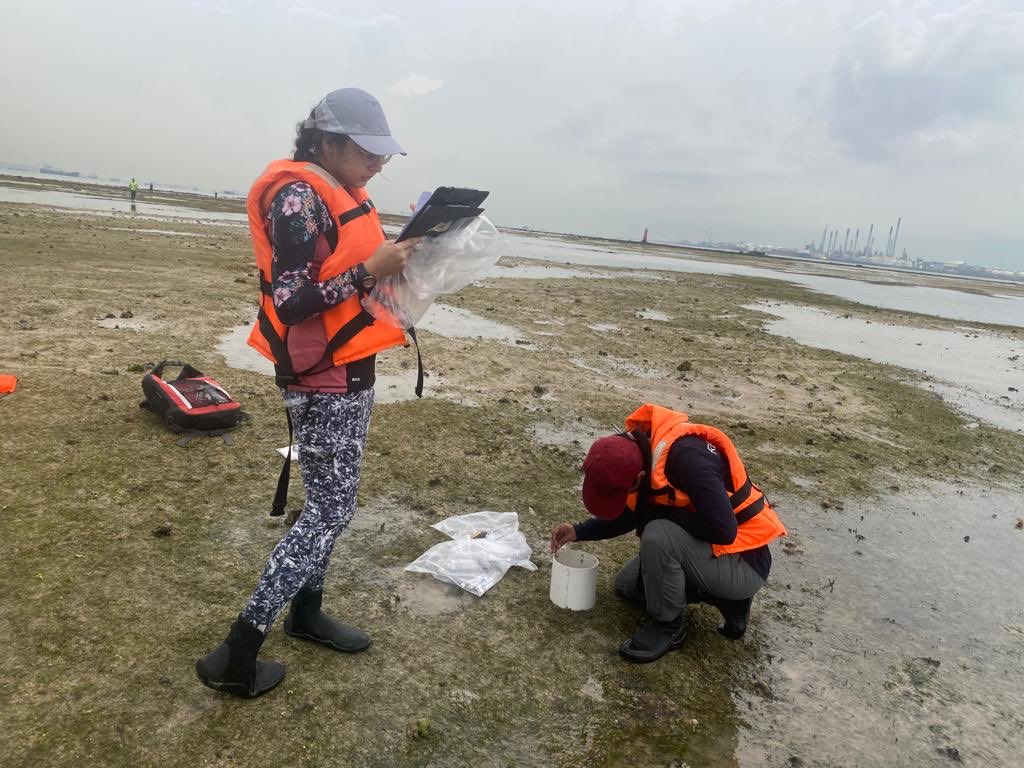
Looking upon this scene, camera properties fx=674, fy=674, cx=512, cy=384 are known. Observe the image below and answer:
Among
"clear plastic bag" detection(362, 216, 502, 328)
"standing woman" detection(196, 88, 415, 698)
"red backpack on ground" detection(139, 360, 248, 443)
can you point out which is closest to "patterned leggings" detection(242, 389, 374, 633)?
"standing woman" detection(196, 88, 415, 698)

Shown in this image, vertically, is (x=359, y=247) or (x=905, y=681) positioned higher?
(x=359, y=247)

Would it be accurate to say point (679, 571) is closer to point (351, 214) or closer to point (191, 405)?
point (351, 214)

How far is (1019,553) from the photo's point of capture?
5.31 metres

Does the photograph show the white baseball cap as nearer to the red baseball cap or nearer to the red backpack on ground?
the red baseball cap

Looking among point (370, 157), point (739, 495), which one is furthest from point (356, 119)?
point (739, 495)

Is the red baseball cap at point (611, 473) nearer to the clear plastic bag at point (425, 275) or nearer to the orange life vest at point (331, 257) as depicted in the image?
the clear plastic bag at point (425, 275)

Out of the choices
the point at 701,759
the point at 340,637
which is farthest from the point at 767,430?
the point at 340,637

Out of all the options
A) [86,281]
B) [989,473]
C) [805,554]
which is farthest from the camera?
[86,281]

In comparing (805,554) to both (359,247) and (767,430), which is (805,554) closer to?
(767,430)

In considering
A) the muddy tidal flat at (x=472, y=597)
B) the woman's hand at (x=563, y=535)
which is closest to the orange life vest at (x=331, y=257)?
the muddy tidal flat at (x=472, y=597)

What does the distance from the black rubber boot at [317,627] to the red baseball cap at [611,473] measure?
1.33m

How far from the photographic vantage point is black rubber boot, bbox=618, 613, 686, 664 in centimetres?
348

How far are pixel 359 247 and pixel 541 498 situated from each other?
125 inches

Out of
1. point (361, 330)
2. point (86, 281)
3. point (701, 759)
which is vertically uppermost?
point (361, 330)
